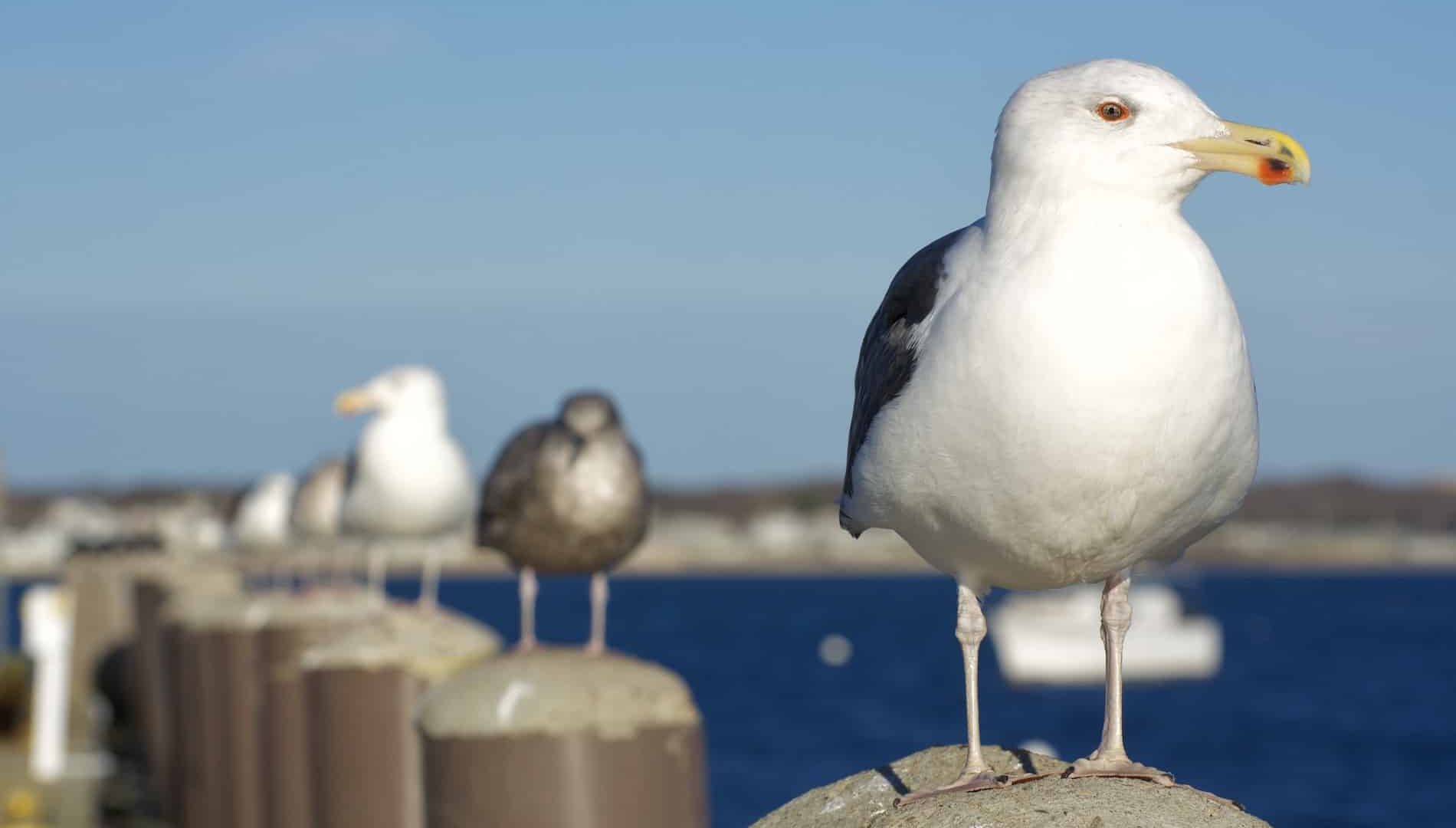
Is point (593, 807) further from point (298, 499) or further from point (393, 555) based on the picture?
point (298, 499)

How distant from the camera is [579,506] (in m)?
8.55

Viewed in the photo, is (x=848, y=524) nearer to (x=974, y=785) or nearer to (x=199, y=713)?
(x=974, y=785)

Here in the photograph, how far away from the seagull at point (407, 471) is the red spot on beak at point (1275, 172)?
1017 centimetres

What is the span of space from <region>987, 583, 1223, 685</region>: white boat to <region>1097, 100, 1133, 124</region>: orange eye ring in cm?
7308

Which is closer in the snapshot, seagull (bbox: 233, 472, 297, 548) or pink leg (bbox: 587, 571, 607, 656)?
pink leg (bbox: 587, 571, 607, 656)

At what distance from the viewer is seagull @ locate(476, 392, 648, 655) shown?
8.50m

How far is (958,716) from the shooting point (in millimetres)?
70062

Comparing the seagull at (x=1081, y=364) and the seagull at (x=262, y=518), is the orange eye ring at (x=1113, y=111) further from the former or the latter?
the seagull at (x=262, y=518)

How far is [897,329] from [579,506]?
3.91 meters

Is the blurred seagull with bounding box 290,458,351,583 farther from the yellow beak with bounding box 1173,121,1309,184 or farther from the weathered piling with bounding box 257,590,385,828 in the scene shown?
the yellow beak with bounding box 1173,121,1309,184

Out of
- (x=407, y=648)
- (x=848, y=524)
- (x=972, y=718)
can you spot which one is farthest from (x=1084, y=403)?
(x=407, y=648)

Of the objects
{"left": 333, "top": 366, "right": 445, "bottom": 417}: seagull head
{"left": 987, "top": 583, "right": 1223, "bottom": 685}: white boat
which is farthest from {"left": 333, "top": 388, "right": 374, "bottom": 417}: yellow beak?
{"left": 987, "top": 583, "right": 1223, "bottom": 685}: white boat

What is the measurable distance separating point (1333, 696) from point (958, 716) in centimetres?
2080

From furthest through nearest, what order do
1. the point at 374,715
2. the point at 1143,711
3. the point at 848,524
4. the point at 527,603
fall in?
the point at 1143,711
the point at 527,603
the point at 374,715
the point at 848,524
